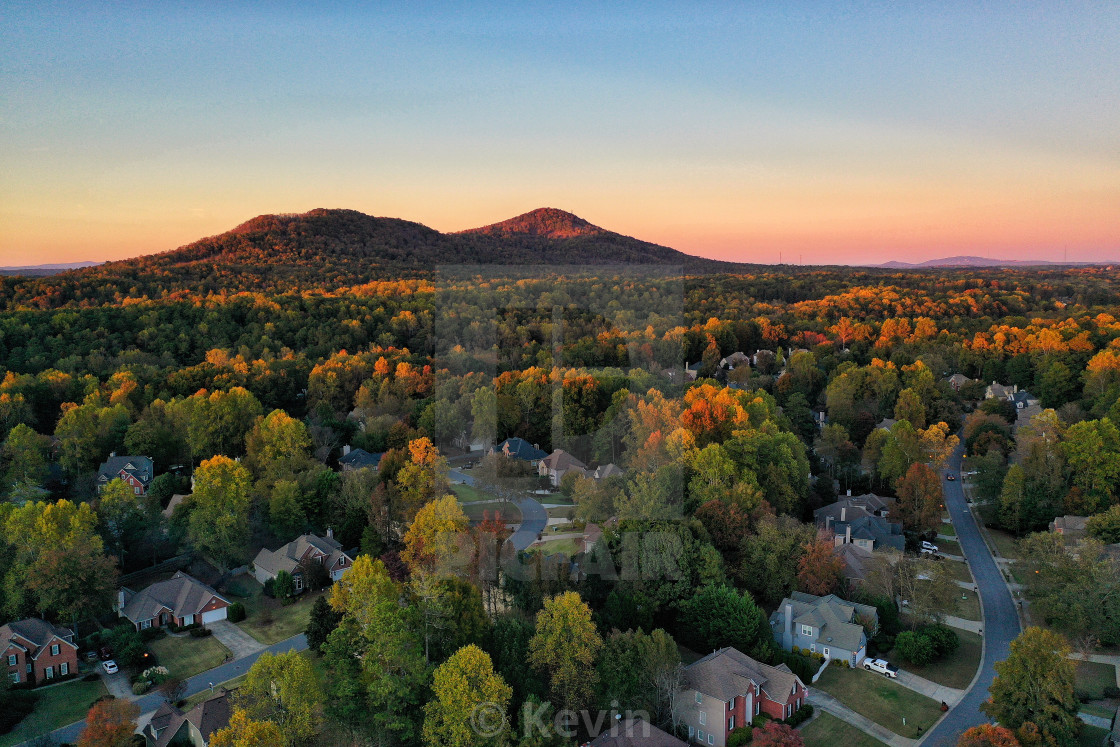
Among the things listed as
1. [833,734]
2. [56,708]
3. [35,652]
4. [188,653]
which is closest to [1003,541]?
[833,734]

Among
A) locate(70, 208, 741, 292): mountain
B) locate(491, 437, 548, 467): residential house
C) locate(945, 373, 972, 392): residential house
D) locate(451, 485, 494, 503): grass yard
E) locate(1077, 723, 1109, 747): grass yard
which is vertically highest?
locate(70, 208, 741, 292): mountain

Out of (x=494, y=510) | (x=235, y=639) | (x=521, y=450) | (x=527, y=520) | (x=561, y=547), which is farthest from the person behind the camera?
(x=521, y=450)

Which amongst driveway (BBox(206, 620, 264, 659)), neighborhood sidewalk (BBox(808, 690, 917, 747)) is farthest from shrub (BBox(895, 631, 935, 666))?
driveway (BBox(206, 620, 264, 659))

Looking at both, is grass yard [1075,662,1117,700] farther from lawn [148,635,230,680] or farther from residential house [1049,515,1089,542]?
lawn [148,635,230,680]

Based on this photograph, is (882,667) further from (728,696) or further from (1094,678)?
(728,696)

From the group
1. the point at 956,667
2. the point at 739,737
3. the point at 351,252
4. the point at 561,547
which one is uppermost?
the point at 351,252

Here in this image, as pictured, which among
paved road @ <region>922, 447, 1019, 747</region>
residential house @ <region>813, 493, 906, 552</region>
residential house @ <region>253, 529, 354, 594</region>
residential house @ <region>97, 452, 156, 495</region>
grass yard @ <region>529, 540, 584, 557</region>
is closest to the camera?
paved road @ <region>922, 447, 1019, 747</region>
